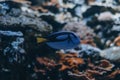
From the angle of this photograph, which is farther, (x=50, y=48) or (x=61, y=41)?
(x=50, y=48)

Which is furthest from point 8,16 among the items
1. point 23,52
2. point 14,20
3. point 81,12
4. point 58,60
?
point 81,12

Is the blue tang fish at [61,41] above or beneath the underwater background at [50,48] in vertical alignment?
above

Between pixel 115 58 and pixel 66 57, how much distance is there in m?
1.17

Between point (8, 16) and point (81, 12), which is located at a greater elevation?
point (8, 16)

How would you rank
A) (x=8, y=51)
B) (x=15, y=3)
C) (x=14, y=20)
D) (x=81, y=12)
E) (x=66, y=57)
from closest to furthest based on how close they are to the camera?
(x=8, y=51)
(x=14, y=20)
(x=66, y=57)
(x=15, y=3)
(x=81, y=12)

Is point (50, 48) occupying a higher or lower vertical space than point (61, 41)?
lower

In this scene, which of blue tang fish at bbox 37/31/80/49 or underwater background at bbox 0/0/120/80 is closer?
blue tang fish at bbox 37/31/80/49

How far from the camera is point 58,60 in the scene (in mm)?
6633

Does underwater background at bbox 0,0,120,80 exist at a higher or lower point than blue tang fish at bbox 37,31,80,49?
lower

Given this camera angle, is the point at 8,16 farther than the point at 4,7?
No

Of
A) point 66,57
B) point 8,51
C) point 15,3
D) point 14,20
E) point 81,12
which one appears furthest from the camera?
point 81,12

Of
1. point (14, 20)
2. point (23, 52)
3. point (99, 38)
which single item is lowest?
point (99, 38)

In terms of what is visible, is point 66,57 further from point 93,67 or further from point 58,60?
point 93,67

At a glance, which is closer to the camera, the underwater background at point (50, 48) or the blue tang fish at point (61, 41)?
the blue tang fish at point (61, 41)
